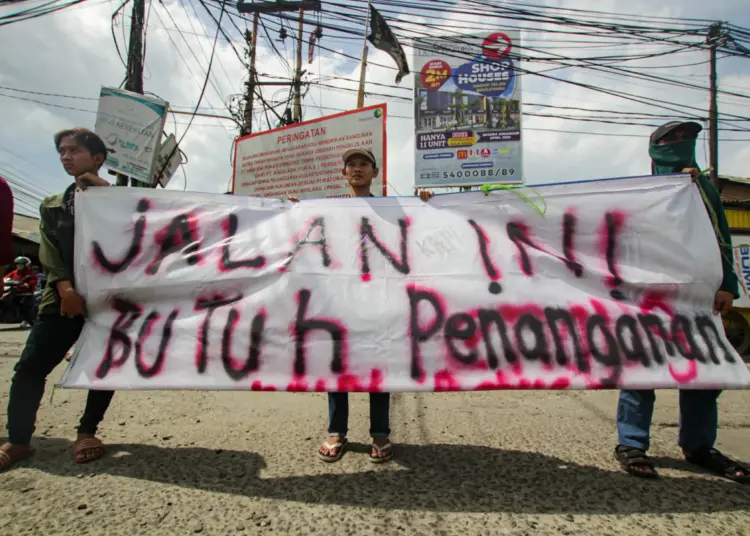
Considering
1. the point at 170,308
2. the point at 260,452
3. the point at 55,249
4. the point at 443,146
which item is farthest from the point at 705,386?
the point at 443,146

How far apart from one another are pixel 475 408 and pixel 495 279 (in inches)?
59.7

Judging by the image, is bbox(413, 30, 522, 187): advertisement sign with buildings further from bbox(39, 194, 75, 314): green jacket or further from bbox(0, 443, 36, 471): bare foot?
bbox(0, 443, 36, 471): bare foot

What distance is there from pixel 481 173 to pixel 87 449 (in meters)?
8.82

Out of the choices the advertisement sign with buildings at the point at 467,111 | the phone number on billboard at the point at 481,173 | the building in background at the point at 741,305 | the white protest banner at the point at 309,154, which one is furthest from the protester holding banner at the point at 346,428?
the phone number on billboard at the point at 481,173

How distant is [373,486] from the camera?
193cm

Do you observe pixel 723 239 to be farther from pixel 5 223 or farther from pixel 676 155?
pixel 5 223

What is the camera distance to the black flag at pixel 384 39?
8336 millimetres

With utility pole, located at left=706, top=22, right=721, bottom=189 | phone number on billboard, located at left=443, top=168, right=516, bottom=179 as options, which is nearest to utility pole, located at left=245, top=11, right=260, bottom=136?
phone number on billboard, located at left=443, top=168, right=516, bottom=179

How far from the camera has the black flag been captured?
8.34m

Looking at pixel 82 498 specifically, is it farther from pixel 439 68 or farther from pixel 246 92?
pixel 246 92

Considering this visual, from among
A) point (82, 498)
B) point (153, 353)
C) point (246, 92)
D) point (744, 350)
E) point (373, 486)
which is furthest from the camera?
point (246, 92)

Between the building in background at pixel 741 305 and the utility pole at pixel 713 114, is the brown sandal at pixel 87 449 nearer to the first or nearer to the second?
the building in background at pixel 741 305

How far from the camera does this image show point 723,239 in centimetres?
225

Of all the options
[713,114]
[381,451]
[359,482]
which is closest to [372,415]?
[381,451]
